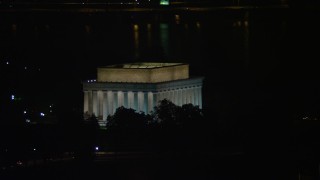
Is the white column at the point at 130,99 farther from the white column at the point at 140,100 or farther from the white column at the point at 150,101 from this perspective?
the white column at the point at 150,101

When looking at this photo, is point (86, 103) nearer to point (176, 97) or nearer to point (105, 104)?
point (105, 104)

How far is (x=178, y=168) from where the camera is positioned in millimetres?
17688

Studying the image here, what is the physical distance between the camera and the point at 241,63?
38688mm

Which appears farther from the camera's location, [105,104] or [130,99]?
[105,104]

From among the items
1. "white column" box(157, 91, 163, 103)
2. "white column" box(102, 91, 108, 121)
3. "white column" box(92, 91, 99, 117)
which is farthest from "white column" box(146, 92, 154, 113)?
"white column" box(92, 91, 99, 117)

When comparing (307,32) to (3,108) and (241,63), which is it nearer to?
(241,63)

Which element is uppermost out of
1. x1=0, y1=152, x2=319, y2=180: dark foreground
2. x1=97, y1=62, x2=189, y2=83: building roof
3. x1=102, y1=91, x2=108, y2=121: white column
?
x1=97, y1=62, x2=189, y2=83: building roof

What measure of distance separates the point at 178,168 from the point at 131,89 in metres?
6.67

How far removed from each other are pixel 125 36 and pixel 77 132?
116ft

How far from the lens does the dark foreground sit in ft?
55.4

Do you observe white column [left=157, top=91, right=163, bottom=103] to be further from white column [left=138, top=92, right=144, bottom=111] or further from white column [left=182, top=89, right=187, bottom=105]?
white column [left=182, top=89, right=187, bottom=105]

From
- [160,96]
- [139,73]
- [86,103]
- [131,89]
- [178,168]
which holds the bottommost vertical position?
[178,168]

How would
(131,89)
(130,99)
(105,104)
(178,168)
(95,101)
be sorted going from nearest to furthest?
(178,168) < (131,89) < (130,99) < (105,104) < (95,101)

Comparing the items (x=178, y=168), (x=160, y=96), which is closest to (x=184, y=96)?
(x=160, y=96)
